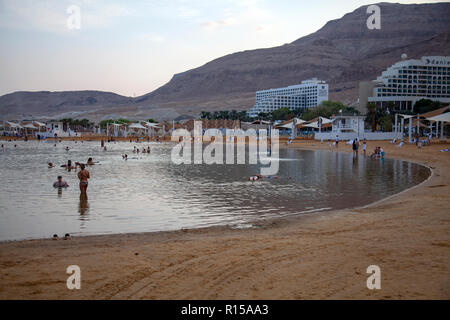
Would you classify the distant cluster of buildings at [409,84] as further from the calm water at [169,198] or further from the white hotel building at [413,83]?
the calm water at [169,198]

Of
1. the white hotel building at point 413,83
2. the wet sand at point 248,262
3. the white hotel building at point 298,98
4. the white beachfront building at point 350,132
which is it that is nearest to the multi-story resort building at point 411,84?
the white hotel building at point 413,83

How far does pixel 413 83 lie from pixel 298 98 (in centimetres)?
6615

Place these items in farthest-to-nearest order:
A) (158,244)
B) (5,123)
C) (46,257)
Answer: (5,123) → (158,244) → (46,257)

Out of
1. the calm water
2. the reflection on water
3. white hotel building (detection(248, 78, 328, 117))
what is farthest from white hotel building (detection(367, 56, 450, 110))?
the reflection on water

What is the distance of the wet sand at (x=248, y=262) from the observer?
4.96m

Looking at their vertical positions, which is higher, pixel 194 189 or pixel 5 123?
pixel 5 123

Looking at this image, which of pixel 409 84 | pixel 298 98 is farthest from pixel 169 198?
pixel 298 98

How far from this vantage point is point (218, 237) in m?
8.17

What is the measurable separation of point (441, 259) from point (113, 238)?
19.2 feet
